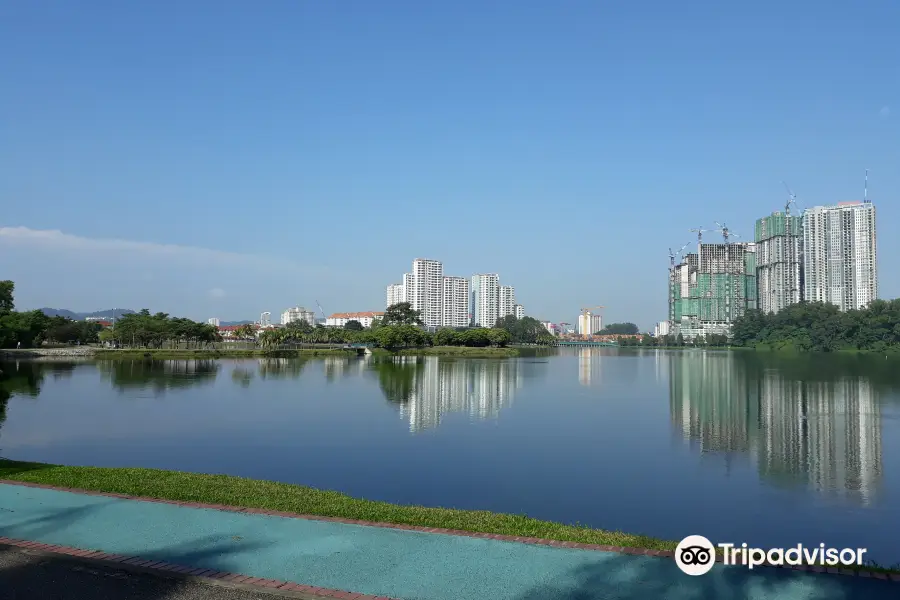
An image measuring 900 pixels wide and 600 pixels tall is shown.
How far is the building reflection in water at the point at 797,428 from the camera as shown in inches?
557

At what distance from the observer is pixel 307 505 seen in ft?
27.4

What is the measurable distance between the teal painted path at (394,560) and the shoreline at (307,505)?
408 millimetres

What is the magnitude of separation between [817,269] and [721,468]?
126 metres

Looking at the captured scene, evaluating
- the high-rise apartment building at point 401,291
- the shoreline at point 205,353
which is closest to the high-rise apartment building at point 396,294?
the high-rise apartment building at point 401,291

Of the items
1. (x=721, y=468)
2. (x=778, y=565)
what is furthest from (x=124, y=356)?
(x=778, y=565)

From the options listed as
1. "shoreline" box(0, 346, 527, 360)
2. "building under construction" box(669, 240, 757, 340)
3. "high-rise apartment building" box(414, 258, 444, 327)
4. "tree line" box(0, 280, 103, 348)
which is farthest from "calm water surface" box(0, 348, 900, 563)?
"high-rise apartment building" box(414, 258, 444, 327)

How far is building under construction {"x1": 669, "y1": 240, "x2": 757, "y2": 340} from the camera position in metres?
154

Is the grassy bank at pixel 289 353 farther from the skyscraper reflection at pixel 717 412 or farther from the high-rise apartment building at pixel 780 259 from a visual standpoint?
the high-rise apartment building at pixel 780 259

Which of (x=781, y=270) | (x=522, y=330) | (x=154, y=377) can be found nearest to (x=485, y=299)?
(x=522, y=330)

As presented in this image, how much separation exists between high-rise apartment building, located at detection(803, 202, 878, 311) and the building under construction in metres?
26.5

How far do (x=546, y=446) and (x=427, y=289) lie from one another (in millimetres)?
159310

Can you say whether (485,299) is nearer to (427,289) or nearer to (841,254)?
(427,289)

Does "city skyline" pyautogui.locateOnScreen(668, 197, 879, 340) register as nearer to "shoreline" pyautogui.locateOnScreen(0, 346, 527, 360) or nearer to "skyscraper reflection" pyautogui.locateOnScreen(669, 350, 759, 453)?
"shoreline" pyautogui.locateOnScreen(0, 346, 527, 360)

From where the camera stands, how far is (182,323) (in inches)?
3132
